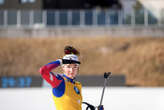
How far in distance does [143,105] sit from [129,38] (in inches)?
879

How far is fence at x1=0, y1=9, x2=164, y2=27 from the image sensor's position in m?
31.2

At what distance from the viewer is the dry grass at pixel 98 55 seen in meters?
30.5

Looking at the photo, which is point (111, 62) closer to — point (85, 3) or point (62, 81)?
point (85, 3)


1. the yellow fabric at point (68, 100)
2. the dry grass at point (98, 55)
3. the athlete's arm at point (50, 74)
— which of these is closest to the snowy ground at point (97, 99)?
the yellow fabric at point (68, 100)

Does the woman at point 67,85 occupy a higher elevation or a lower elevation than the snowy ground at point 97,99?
higher

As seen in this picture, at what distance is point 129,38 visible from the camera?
3272 cm

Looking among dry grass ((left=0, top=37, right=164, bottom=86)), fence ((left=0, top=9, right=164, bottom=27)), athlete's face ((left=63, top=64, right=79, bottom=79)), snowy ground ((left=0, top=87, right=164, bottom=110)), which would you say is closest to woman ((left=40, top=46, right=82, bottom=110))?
athlete's face ((left=63, top=64, right=79, bottom=79))

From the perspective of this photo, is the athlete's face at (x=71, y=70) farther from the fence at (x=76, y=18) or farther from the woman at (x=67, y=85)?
the fence at (x=76, y=18)

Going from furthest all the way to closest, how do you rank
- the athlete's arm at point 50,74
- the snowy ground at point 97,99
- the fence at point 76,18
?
the fence at point 76,18 < the snowy ground at point 97,99 < the athlete's arm at point 50,74

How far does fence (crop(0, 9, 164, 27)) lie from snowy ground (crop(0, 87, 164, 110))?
63.3 ft

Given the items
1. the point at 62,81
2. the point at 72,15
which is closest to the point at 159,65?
the point at 72,15

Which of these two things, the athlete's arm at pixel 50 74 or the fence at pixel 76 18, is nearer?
the athlete's arm at pixel 50 74

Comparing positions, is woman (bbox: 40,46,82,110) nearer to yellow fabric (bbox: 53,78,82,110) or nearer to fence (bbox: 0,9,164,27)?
yellow fabric (bbox: 53,78,82,110)

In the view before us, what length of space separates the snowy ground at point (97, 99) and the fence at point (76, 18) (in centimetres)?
1929
